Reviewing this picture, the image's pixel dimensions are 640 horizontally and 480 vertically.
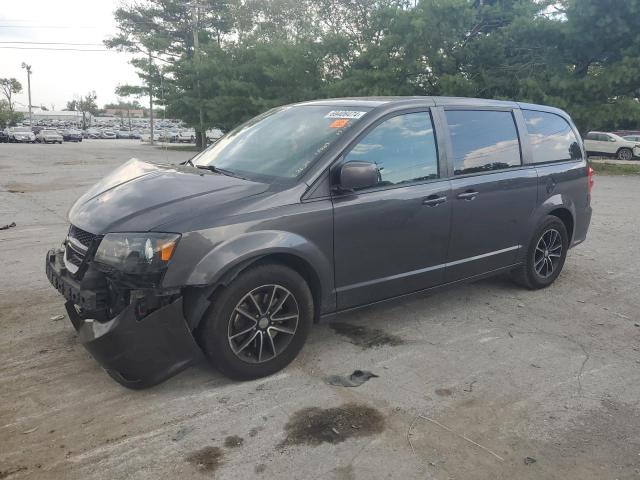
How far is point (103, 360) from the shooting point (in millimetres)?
3129

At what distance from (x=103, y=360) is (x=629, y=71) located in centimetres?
1932

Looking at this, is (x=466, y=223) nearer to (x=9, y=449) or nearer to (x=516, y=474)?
(x=516, y=474)

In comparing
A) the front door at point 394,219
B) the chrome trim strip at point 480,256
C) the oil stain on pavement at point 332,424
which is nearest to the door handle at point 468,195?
the front door at point 394,219

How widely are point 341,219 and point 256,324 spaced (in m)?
0.91

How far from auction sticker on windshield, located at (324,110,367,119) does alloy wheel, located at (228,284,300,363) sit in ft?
4.63

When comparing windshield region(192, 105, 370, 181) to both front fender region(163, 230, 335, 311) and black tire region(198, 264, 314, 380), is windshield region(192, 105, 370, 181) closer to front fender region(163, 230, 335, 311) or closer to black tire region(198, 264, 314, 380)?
front fender region(163, 230, 335, 311)

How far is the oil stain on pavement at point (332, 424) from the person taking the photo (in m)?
2.93

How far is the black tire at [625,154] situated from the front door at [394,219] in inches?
1070

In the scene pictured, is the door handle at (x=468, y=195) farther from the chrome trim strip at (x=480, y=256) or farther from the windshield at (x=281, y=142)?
the windshield at (x=281, y=142)

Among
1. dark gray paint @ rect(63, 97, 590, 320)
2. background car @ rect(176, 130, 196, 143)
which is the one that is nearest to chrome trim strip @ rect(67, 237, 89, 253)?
dark gray paint @ rect(63, 97, 590, 320)

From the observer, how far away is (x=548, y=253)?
5492mm

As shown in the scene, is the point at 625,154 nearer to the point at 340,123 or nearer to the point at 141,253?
the point at 340,123

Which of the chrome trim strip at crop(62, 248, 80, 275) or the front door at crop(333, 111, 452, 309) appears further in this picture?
the front door at crop(333, 111, 452, 309)

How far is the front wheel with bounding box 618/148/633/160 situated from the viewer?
27.1 metres
